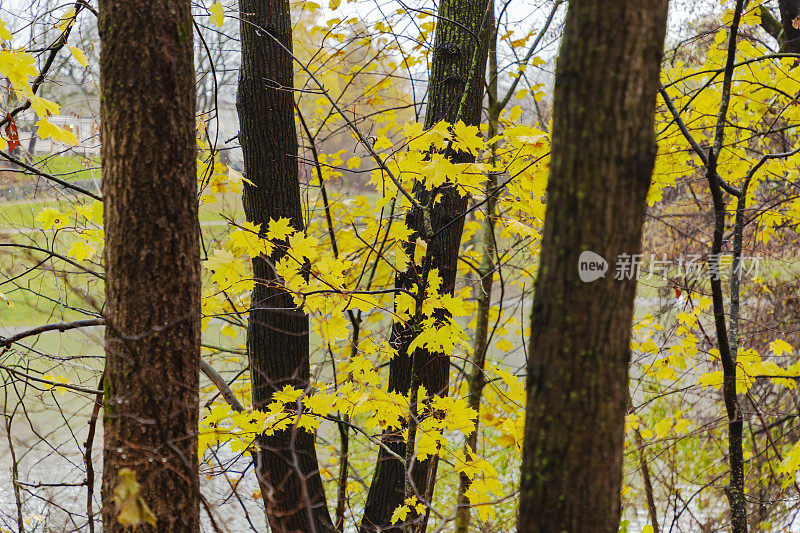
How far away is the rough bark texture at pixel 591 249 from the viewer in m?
1.20

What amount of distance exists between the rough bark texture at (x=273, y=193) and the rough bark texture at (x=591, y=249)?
2.34 m

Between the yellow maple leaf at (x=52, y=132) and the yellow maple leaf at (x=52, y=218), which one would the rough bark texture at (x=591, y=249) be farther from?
the yellow maple leaf at (x=52, y=218)

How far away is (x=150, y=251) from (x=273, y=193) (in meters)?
1.81

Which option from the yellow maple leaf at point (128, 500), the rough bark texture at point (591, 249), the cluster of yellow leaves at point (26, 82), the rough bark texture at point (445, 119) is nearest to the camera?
the rough bark texture at point (591, 249)

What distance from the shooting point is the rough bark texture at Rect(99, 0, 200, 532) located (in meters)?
1.78

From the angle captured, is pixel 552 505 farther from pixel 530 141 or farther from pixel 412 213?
pixel 412 213

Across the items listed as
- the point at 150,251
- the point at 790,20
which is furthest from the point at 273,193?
the point at 790,20

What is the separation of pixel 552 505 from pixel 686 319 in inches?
124

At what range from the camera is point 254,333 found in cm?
359

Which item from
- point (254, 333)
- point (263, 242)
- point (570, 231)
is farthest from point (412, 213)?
point (570, 231)

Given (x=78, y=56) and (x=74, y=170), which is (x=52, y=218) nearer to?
(x=74, y=170)

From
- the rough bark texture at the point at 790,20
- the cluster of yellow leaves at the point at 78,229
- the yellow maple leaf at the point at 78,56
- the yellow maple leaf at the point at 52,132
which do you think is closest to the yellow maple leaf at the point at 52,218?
the cluster of yellow leaves at the point at 78,229

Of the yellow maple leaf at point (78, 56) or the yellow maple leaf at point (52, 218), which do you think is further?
the yellow maple leaf at point (52, 218)

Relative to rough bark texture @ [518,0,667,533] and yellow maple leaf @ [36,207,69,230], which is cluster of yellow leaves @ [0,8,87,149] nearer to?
yellow maple leaf @ [36,207,69,230]
